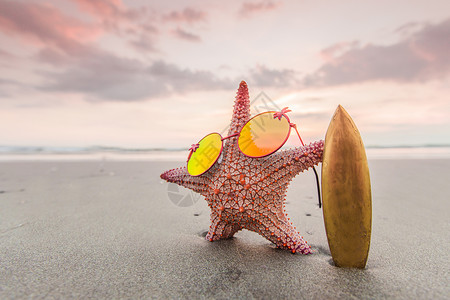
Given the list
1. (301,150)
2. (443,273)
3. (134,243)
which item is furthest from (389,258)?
(134,243)

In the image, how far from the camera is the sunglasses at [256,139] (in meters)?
2.24

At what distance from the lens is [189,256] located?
226 cm

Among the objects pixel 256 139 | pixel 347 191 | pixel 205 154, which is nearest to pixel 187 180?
pixel 205 154

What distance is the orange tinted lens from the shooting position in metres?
2.23

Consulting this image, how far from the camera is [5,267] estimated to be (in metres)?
2.04

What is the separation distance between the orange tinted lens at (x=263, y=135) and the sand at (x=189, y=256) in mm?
879

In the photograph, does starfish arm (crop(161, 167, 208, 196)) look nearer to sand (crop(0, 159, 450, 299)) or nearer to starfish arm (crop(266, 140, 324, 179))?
sand (crop(0, 159, 450, 299))

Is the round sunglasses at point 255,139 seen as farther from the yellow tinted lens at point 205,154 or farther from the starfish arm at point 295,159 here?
the starfish arm at point 295,159

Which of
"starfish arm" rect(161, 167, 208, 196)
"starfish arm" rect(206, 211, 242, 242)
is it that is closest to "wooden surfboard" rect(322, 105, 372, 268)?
"starfish arm" rect(206, 211, 242, 242)

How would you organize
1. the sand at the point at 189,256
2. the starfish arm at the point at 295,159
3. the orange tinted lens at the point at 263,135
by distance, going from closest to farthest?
the sand at the point at 189,256 → the starfish arm at the point at 295,159 → the orange tinted lens at the point at 263,135

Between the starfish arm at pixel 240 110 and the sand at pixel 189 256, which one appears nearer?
the sand at pixel 189 256

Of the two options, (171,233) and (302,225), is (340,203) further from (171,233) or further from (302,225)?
(171,233)

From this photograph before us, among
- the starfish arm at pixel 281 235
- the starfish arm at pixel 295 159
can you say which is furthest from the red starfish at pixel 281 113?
the starfish arm at pixel 281 235

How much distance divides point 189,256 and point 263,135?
1.19 metres
